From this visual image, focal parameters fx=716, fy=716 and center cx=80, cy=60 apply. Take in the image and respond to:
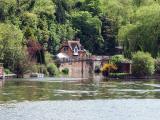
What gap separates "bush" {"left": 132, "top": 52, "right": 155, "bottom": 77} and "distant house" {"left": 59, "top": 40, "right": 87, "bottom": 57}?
39.4m

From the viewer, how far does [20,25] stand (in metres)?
132

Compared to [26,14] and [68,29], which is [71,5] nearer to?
[68,29]

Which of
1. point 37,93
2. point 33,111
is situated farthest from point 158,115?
point 37,93

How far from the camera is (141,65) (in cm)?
11288

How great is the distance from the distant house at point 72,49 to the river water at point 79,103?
71400mm

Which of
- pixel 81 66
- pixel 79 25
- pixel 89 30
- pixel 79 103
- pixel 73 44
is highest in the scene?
pixel 79 25

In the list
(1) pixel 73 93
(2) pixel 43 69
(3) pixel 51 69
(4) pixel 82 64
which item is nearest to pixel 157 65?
(3) pixel 51 69

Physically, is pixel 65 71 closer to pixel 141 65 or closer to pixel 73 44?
pixel 73 44

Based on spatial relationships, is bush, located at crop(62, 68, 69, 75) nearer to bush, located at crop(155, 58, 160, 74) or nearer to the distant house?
the distant house

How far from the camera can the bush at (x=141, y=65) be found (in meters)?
112

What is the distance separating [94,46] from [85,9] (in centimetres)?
1418

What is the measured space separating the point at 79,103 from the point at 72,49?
93016mm

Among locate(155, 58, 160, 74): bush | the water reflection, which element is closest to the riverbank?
the water reflection

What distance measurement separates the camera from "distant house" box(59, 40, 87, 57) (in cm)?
15250
